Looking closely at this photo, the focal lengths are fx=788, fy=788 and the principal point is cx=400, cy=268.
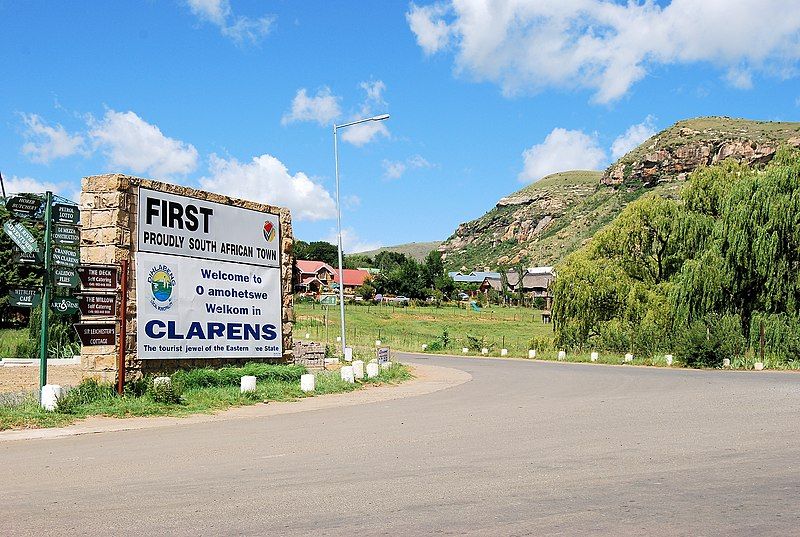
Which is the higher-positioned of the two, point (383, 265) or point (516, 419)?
point (383, 265)

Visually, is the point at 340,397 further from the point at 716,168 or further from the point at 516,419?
the point at 716,168

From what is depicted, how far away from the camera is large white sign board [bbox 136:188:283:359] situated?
19.1m

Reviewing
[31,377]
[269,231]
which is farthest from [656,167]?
[31,377]

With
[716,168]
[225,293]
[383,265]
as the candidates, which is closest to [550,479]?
[225,293]

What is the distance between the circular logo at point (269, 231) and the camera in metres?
22.7

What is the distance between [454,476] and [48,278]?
10.3 meters

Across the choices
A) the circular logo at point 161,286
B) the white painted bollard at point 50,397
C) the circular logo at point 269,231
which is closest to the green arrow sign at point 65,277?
the white painted bollard at point 50,397

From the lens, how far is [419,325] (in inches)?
3182

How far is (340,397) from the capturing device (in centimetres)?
1992

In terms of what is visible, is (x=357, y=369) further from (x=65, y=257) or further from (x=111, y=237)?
(x=65, y=257)

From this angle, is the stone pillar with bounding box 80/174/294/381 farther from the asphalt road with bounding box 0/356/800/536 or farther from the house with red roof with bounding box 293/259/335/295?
the house with red roof with bounding box 293/259/335/295

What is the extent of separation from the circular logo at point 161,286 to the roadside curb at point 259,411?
3.66 m

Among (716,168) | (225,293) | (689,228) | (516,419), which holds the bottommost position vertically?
(516,419)

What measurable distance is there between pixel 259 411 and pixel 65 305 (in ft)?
14.8
